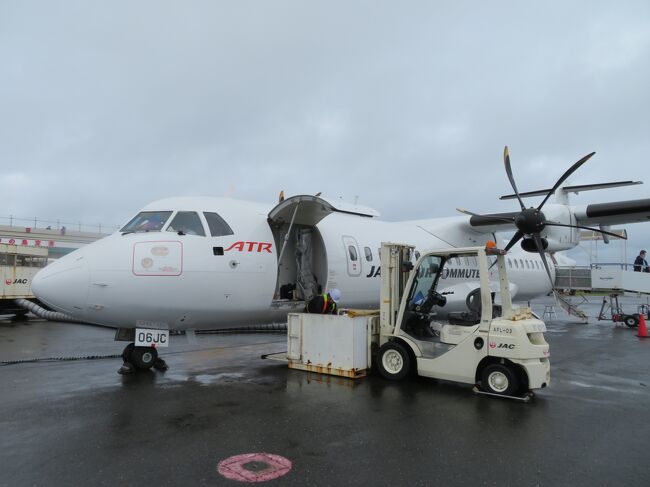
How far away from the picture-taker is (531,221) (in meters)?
11.2

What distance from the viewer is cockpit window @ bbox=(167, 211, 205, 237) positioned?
8.38m

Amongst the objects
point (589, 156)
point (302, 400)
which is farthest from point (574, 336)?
point (302, 400)

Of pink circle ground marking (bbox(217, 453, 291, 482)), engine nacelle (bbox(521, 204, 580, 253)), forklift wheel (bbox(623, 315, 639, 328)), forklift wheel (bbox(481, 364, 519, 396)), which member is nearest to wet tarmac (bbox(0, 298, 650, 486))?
pink circle ground marking (bbox(217, 453, 291, 482))

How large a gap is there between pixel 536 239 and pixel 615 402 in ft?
16.7

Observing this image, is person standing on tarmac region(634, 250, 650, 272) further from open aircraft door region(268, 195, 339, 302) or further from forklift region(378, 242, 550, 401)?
open aircraft door region(268, 195, 339, 302)

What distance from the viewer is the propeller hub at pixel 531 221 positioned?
36.7 feet

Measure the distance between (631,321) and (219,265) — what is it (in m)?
18.5

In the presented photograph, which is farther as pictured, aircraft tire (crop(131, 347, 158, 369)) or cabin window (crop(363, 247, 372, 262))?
cabin window (crop(363, 247, 372, 262))

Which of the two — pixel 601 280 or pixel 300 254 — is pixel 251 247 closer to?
pixel 300 254

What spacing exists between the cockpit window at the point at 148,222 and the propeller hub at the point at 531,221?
8.05 meters

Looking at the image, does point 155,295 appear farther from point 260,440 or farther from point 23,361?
point 23,361

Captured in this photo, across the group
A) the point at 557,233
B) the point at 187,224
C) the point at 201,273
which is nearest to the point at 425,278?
the point at 201,273

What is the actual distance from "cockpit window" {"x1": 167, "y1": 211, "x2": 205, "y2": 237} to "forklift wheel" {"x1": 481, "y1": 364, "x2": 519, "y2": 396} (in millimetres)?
5304

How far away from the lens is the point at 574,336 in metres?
16.0
